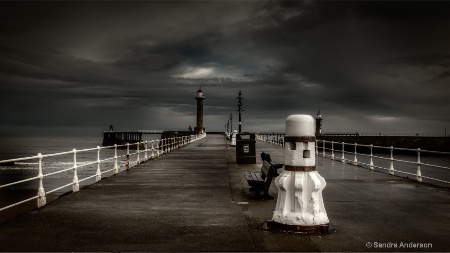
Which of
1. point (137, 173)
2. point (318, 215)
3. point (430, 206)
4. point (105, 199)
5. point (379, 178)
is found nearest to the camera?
point (318, 215)

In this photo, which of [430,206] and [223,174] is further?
[223,174]

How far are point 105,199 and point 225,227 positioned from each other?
406cm

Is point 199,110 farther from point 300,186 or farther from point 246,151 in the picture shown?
point 300,186

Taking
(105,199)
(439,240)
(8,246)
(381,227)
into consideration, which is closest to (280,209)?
(381,227)

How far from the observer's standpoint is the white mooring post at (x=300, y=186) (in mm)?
6277

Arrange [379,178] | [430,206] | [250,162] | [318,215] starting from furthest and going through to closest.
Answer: [250,162], [379,178], [430,206], [318,215]

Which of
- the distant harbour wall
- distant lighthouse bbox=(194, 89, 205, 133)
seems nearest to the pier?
the distant harbour wall

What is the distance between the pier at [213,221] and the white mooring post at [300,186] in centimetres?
20

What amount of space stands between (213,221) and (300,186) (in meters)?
1.77

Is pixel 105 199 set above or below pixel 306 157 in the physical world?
below

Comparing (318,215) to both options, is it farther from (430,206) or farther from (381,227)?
(430,206)

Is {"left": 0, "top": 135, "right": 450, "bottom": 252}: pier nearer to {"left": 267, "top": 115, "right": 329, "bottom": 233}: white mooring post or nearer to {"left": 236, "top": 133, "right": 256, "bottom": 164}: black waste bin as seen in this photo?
{"left": 267, "top": 115, "right": 329, "bottom": 233}: white mooring post

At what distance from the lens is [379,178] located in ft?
48.2

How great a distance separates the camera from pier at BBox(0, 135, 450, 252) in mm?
5715
